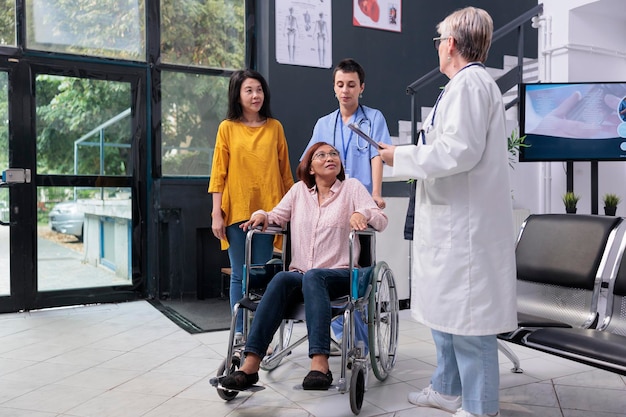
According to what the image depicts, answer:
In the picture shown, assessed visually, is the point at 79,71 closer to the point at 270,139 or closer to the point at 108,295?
the point at 108,295

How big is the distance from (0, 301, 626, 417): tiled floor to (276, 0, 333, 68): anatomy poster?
6.98ft

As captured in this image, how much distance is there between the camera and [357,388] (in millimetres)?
2131

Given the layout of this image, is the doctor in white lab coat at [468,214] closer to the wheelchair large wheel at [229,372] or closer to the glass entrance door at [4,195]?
the wheelchair large wheel at [229,372]

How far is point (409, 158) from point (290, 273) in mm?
695

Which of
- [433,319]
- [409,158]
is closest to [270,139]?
[409,158]

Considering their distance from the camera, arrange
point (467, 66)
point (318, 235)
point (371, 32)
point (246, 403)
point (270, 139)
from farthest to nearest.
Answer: point (371, 32) < point (270, 139) < point (318, 235) < point (246, 403) < point (467, 66)

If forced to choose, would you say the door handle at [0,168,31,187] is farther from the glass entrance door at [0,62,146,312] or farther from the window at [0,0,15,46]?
the window at [0,0,15,46]

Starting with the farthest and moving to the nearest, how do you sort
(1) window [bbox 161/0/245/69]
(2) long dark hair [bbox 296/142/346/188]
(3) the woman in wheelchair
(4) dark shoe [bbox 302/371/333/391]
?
(1) window [bbox 161/0/245/69], (2) long dark hair [bbox 296/142/346/188], (3) the woman in wheelchair, (4) dark shoe [bbox 302/371/333/391]

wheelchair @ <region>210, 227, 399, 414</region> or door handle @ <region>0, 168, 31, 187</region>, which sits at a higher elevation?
door handle @ <region>0, 168, 31, 187</region>

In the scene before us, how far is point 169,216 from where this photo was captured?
4.32 metres

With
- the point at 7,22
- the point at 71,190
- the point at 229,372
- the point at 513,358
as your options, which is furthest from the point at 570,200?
the point at 7,22

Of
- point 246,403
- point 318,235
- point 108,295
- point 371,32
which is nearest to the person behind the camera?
point 246,403

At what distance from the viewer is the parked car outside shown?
4.05 metres

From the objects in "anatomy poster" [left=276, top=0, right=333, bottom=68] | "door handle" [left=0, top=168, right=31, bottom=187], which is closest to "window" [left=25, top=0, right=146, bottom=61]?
"door handle" [left=0, top=168, right=31, bottom=187]
